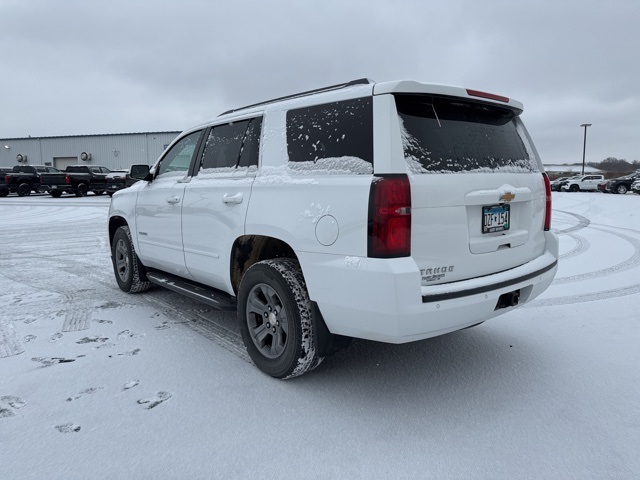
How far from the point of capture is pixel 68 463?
2.30 meters

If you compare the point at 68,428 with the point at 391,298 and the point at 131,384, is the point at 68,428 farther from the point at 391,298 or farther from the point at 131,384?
the point at 391,298

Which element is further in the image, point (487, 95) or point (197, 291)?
point (197, 291)

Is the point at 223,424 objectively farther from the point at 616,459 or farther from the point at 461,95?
the point at 461,95

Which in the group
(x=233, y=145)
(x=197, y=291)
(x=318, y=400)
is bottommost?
(x=318, y=400)

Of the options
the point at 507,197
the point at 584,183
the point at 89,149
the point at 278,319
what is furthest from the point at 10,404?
the point at 89,149

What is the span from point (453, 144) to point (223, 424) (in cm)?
211

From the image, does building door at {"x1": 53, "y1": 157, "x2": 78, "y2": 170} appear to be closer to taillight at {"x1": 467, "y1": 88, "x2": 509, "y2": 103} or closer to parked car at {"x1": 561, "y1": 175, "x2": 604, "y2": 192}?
parked car at {"x1": 561, "y1": 175, "x2": 604, "y2": 192}

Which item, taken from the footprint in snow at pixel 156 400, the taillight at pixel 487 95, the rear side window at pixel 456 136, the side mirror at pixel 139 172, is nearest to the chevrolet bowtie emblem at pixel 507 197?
the rear side window at pixel 456 136

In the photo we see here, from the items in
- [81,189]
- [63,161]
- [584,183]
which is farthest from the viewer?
[63,161]

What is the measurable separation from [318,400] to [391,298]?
0.93m

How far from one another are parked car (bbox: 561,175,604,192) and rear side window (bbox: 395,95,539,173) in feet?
131

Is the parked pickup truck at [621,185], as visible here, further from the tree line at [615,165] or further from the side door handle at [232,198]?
the tree line at [615,165]

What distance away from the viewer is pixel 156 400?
2920 millimetres

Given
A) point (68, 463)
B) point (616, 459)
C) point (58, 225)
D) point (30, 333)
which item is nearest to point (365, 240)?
point (616, 459)
